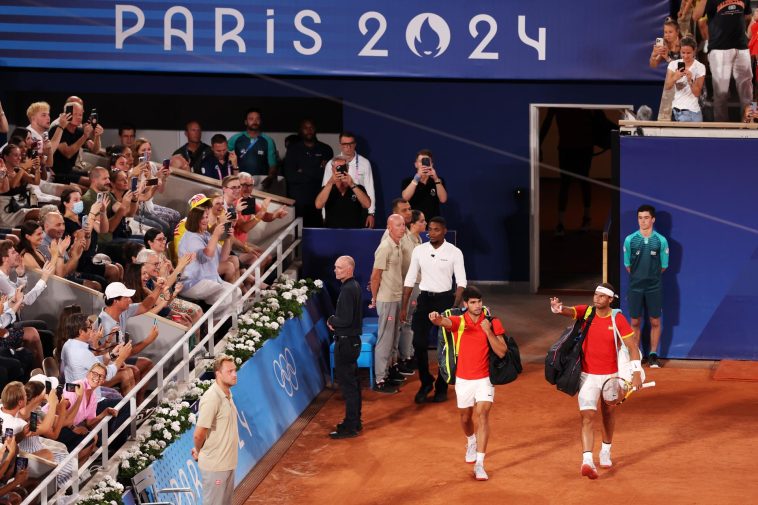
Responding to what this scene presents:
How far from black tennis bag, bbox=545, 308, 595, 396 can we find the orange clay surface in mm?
957

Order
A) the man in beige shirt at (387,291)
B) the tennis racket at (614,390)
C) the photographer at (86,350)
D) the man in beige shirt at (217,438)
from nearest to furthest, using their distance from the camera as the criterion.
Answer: the man in beige shirt at (217,438)
the photographer at (86,350)
the tennis racket at (614,390)
the man in beige shirt at (387,291)

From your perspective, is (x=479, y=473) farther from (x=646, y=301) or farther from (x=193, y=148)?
(x=193, y=148)

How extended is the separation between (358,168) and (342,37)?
1.88 metres

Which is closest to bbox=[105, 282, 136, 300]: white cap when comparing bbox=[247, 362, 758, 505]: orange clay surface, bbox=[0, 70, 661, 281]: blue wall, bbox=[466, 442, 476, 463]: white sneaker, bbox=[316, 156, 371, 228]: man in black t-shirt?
bbox=[247, 362, 758, 505]: orange clay surface

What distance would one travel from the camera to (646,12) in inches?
744

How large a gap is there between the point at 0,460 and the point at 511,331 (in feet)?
32.0

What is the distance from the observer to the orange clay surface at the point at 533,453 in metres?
12.9

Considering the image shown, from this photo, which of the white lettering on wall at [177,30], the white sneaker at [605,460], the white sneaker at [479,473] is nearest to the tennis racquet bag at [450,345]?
the white sneaker at [479,473]

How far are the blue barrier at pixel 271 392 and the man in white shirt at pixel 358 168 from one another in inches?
69.9

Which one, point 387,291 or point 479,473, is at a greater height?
point 387,291

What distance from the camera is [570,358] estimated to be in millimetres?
13273

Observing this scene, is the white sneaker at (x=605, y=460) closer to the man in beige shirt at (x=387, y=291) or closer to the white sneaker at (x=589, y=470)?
the white sneaker at (x=589, y=470)

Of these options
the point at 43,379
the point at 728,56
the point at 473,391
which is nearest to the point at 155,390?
the point at 43,379

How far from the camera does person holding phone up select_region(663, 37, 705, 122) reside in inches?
682
